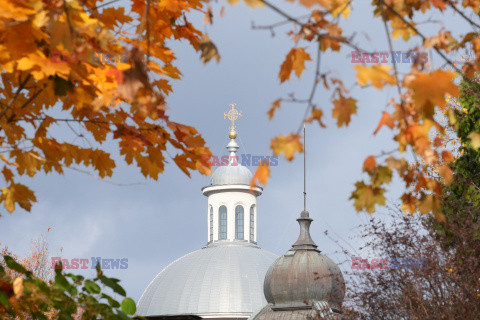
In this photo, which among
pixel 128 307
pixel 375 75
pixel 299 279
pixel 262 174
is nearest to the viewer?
pixel 375 75

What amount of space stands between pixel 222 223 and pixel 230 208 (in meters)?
1.25

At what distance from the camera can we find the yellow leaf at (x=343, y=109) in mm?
3980

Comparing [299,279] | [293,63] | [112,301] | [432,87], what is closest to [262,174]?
[432,87]

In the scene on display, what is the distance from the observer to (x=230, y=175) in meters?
54.2

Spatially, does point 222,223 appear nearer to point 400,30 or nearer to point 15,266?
point 15,266

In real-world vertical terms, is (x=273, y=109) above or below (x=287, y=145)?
above

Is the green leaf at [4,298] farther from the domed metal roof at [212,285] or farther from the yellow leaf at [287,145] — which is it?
the domed metal roof at [212,285]

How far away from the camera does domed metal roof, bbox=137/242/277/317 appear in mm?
47469

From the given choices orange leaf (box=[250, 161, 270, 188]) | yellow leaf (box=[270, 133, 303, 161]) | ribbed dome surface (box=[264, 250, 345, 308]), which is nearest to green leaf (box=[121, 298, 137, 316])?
orange leaf (box=[250, 161, 270, 188])

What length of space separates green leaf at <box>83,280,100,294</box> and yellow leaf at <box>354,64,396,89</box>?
2.44 meters

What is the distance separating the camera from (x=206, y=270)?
163ft

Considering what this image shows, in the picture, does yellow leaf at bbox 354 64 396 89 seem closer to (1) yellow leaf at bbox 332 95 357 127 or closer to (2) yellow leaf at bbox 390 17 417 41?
(1) yellow leaf at bbox 332 95 357 127


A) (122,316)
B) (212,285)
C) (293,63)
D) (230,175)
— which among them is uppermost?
(230,175)

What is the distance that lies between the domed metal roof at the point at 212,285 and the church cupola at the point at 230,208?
4.06ft
